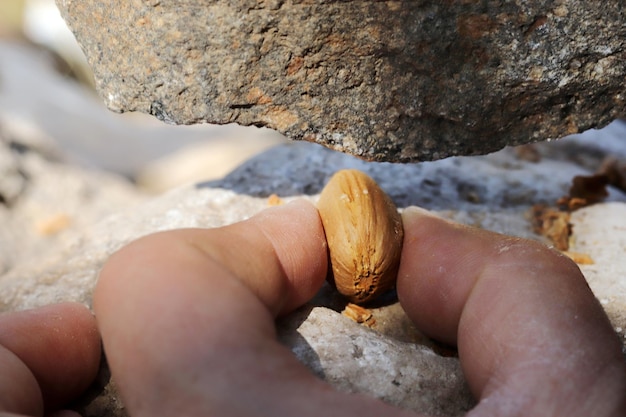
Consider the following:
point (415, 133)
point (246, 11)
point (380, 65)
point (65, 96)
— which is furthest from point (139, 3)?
point (65, 96)

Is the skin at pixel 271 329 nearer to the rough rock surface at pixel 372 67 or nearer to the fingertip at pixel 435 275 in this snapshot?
the fingertip at pixel 435 275

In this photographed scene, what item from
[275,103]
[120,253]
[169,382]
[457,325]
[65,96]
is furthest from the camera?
[65,96]

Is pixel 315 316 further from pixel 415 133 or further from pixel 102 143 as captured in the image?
pixel 102 143

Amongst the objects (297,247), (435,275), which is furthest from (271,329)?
(435,275)

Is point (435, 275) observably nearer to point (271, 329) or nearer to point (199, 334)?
point (271, 329)

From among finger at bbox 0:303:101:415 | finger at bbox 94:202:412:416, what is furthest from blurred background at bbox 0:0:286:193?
finger at bbox 94:202:412:416

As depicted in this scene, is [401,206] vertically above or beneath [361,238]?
beneath
